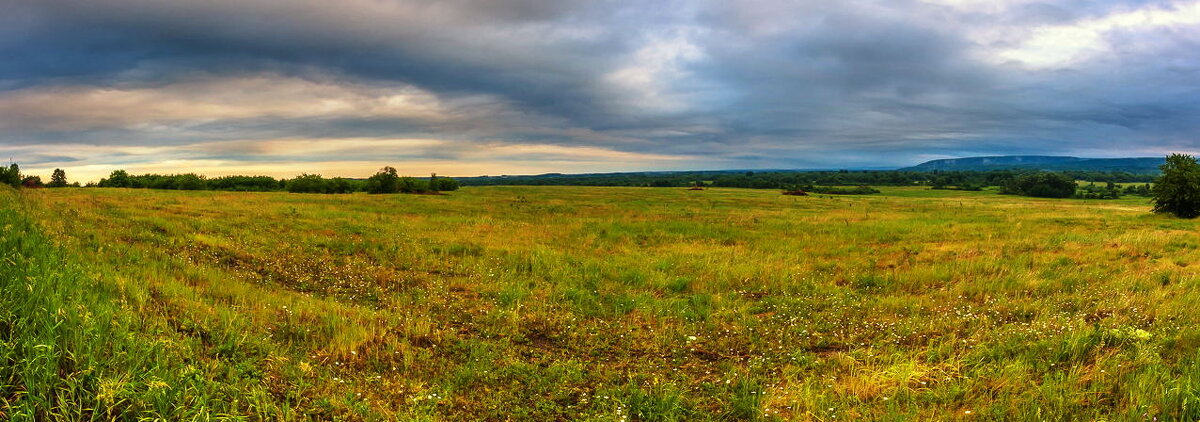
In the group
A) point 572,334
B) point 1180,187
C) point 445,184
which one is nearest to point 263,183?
point 445,184

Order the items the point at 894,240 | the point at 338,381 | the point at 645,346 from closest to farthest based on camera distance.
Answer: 1. the point at 338,381
2. the point at 645,346
3. the point at 894,240

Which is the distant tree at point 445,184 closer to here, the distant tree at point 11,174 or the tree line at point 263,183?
the tree line at point 263,183

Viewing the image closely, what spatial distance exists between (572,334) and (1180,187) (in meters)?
46.9

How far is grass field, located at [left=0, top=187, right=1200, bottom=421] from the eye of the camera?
5074mm

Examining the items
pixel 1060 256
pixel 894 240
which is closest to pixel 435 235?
pixel 894 240

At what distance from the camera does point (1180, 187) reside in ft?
108

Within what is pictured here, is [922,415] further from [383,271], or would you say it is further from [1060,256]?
[1060,256]

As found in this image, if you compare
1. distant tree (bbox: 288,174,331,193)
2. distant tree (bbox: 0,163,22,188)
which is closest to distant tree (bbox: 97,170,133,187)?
distant tree (bbox: 288,174,331,193)

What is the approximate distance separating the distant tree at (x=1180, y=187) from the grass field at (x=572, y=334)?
2718 centimetres

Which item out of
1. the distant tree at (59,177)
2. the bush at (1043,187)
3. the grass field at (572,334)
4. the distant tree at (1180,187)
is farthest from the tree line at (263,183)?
the bush at (1043,187)

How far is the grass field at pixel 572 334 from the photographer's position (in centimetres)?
507

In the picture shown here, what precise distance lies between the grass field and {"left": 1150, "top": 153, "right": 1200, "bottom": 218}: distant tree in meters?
27.2

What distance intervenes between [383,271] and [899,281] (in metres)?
13.8

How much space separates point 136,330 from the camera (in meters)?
5.61
